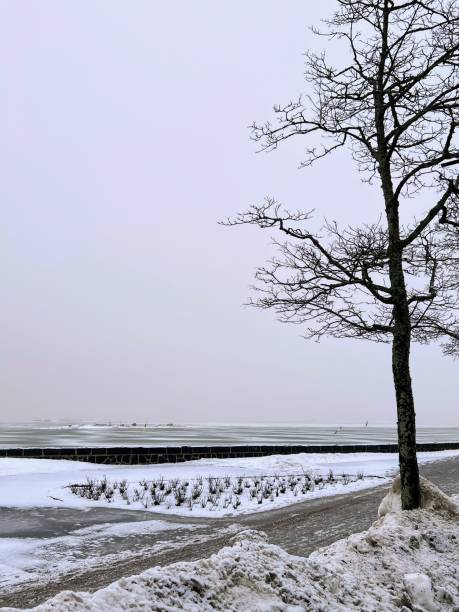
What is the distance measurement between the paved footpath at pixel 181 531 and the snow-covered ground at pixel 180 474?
81cm

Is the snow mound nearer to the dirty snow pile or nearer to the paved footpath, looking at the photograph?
the paved footpath

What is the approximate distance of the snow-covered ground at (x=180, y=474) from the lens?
41.5 feet

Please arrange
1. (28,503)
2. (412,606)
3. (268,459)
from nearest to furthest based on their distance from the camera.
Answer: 1. (412,606)
2. (28,503)
3. (268,459)

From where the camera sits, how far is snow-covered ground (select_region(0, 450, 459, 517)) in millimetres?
12641

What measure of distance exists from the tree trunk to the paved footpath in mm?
1428

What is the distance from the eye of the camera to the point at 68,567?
24.7 ft

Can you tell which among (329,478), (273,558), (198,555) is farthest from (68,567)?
(329,478)

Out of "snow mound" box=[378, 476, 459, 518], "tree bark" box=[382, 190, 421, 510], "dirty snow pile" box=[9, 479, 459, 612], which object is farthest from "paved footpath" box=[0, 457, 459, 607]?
"dirty snow pile" box=[9, 479, 459, 612]

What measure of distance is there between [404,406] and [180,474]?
1068 centimetres

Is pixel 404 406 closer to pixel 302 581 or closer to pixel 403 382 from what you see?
pixel 403 382

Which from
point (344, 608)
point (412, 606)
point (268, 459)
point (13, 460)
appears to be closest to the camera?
point (344, 608)

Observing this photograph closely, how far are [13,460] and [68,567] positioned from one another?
15.1 metres

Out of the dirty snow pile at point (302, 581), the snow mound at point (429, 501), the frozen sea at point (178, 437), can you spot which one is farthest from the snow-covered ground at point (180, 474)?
the frozen sea at point (178, 437)

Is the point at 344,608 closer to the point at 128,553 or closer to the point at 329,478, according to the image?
the point at 128,553
